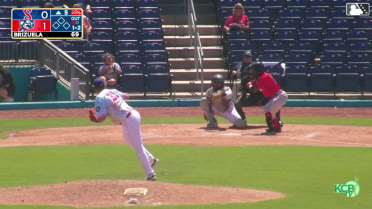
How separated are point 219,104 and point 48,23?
1047 centimetres

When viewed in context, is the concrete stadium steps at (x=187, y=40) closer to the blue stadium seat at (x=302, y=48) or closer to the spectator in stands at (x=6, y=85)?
the blue stadium seat at (x=302, y=48)

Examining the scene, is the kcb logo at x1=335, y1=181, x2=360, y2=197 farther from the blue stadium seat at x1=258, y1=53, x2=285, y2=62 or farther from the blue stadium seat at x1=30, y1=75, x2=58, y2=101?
the blue stadium seat at x1=30, y1=75, x2=58, y2=101

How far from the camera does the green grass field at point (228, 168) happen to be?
1245 cm

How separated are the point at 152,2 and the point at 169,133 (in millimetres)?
12015

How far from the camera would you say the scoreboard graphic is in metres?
29.6

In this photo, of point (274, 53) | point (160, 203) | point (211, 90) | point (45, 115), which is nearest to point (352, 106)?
point (274, 53)

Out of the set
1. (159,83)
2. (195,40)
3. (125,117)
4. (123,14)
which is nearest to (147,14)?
(123,14)

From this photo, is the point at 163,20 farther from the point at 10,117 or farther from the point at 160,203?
the point at 160,203

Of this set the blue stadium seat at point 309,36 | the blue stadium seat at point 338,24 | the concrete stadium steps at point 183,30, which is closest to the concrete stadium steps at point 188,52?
the concrete stadium steps at point 183,30

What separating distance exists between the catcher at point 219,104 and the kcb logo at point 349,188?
27.1ft

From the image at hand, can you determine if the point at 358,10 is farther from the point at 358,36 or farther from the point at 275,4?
the point at 275,4

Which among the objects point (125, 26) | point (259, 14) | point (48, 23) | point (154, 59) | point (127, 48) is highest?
point (259, 14)

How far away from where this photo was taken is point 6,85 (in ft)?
91.0

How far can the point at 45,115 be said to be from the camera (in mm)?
25812
